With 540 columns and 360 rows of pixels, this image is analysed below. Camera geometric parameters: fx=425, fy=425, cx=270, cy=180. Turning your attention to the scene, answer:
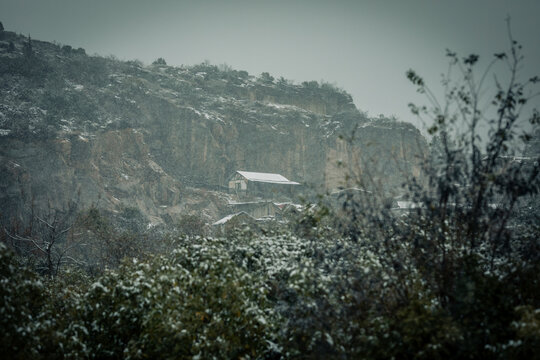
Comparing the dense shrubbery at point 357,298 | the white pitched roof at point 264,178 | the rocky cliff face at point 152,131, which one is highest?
the rocky cliff face at point 152,131

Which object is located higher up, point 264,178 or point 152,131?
point 152,131

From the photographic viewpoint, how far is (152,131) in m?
75.8

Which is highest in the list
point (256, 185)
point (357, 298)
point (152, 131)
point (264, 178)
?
point (152, 131)

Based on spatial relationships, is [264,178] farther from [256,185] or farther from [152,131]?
[152,131]

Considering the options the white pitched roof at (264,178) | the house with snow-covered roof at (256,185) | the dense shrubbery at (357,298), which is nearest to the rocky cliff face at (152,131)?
the house with snow-covered roof at (256,185)

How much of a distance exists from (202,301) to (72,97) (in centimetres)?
6870

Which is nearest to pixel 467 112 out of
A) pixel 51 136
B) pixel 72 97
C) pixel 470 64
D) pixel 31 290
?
pixel 470 64

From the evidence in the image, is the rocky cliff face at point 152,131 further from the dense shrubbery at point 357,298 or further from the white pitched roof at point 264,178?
the dense shrubbery at point 357,298

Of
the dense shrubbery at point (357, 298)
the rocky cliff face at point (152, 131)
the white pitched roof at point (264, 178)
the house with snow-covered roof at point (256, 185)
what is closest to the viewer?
the dense shrubbery at point (357, 298)

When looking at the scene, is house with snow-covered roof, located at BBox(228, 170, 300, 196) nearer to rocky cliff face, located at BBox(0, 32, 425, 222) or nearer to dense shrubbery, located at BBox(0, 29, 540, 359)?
rocky cliff face, located at BBox(0, 32, 425, 222)

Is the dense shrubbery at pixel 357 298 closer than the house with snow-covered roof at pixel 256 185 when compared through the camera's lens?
Yes

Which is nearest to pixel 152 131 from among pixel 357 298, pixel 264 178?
pixel 264 178

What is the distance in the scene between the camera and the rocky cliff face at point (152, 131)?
178 ft

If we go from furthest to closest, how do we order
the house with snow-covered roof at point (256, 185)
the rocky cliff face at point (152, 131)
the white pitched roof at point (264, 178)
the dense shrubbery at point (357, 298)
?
the white pitched roof at point (264, 178) < the house with snow-covered roof at point (256, 185) < the rocky cliff face at point (152, 131) < the dense shrubbery at point (357, 298)
